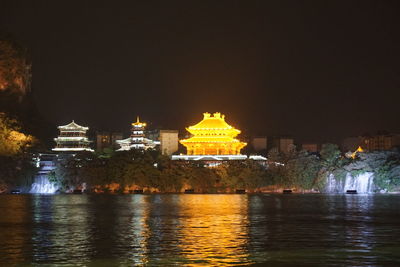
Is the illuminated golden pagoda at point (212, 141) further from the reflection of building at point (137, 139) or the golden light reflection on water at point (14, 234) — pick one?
the golden light reflection on water at point (14, 234)

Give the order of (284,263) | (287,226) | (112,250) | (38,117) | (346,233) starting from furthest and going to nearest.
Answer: (38,117) < (287,226) < (346,233) < (112,250) < (284,263)

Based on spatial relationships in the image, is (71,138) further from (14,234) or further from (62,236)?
(62,236)

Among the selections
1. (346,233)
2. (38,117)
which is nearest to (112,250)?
(346,233)

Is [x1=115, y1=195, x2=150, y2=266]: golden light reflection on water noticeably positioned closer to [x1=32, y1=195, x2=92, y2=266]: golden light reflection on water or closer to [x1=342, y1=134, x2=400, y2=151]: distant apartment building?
[x1=32, y1=195, x2=92, y2=266]: golden light reflection on water

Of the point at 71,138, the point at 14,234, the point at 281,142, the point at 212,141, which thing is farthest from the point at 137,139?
the point at 14,234

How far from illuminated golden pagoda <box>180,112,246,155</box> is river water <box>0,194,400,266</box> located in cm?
4336

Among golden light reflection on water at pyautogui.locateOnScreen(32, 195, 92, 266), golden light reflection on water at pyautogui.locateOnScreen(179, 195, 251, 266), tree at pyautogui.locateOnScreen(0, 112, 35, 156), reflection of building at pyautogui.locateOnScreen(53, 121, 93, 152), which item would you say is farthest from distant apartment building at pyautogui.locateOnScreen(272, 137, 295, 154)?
golden light reflection on water at pyautogui.locateOnScreen(32, 195, 92, 266)

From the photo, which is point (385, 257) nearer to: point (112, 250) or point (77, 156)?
point (112, 250)

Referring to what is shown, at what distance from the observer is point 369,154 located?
225 feet

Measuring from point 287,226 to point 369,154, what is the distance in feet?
131

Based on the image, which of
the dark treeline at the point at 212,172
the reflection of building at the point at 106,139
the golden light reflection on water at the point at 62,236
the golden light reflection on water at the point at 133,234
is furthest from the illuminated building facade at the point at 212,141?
the golden light reflection on water at the point at 62,236

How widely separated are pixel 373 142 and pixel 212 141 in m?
54.3

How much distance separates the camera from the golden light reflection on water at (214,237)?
20.1m

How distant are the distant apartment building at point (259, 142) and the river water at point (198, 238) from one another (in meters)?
79.9
